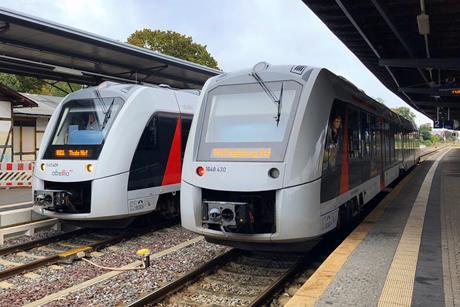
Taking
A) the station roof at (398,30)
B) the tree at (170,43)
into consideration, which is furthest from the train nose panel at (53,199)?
the tree at (170,43)

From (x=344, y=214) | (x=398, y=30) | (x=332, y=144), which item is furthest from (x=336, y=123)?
(x=398, y=30)

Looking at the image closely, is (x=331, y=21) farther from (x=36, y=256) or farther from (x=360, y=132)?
(x=36, y=256)

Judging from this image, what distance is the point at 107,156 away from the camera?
806 cm

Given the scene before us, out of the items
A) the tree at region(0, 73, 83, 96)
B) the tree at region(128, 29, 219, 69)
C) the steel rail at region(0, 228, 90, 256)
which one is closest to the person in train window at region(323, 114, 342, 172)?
the steel rail at region(0, 228, 90, 256)

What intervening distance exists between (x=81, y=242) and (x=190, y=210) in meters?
3.48

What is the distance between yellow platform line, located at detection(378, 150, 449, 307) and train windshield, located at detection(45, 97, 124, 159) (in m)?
5.25

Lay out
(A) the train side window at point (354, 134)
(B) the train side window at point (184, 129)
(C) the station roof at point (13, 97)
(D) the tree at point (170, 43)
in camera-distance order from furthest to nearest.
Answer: (D) the tree at point (170, 43)
(C) the station roof at point (13, 97)
(B) the train side window at point (184, 129)
(A) the train side window at point (354, 134)

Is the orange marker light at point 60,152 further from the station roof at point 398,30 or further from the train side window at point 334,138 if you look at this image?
the station roof at point 398,30

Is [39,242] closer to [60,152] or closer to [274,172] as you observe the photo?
[60,152]

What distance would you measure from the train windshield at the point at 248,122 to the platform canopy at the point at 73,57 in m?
5.13

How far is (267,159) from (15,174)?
46.3ft

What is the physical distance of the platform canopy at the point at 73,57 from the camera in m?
9.85

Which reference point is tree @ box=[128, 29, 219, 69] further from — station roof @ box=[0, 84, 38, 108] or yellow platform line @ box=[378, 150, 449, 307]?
yellow platform line @ box=[378, 150, 449, 307]

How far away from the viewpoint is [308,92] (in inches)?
238
